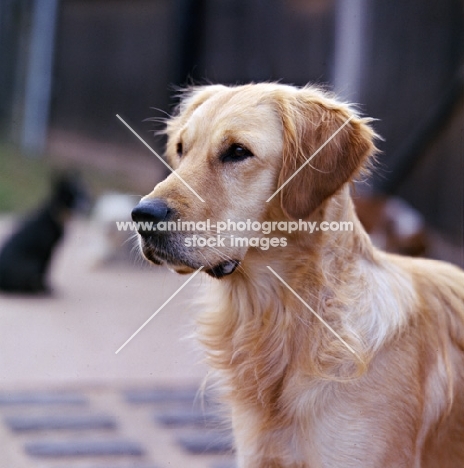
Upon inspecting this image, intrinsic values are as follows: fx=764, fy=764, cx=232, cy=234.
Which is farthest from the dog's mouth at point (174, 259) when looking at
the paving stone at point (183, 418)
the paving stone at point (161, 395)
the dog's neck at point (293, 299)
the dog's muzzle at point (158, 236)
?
the paving stone at point (161, 395)

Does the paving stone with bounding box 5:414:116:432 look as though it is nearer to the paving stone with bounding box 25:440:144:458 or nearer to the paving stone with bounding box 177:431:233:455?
the paving stone with bounding box 25:440:144:458

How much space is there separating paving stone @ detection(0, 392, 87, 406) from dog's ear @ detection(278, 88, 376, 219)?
2.60 meters

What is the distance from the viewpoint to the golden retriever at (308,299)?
2492mm

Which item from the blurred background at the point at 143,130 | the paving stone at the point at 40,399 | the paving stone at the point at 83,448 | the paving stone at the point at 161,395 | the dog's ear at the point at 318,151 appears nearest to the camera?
the dog's ear at the point at 318,151

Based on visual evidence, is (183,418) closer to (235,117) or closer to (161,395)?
(161,395)

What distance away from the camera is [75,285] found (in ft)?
27.5

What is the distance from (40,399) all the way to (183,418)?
2.95 feet

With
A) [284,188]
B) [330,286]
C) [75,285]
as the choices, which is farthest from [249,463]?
[75,285]

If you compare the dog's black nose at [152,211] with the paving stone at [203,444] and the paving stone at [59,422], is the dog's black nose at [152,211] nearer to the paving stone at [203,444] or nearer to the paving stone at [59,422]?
the paving stone at [203,444]

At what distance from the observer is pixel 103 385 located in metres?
4.98

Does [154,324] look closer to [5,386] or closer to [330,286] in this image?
Answer: [5,386]

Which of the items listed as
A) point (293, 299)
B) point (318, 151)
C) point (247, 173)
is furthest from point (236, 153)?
point (293, 299)

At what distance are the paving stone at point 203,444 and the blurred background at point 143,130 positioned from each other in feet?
0.08

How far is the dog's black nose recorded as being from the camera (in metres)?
2.47
